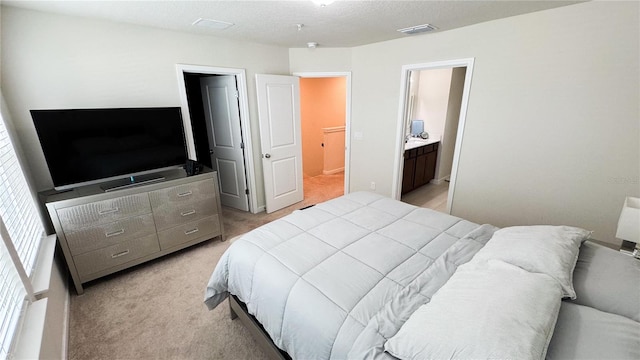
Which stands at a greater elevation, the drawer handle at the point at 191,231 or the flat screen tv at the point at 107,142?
the flat screen tv at the point at 107,142

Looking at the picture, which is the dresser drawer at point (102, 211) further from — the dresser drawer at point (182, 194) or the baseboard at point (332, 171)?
the baseboard at point (332, 171)

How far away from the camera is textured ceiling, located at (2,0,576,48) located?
1947mm

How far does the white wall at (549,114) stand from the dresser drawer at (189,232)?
2.86m

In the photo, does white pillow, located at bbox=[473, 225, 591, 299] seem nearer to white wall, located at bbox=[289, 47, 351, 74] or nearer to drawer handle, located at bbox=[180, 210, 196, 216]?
drawer handle, located at bbox=[180, 210, 196, 216]

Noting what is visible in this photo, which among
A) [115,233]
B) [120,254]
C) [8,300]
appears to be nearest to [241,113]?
[115,233]

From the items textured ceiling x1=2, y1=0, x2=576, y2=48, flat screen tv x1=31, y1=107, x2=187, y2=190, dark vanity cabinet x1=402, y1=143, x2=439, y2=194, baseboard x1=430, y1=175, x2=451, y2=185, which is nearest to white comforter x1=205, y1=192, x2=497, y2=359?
flat screen tv x1=31, y1=107, x2=187, y2=190

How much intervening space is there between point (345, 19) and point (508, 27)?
153 cm

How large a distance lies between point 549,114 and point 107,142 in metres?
3.97

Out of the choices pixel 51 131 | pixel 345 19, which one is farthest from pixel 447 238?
pixel 51 131

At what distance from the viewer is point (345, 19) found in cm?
234

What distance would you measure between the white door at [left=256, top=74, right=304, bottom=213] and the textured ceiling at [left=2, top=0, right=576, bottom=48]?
0.77 m

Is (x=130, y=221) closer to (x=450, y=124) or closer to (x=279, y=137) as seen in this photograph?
(x=279, y=137)

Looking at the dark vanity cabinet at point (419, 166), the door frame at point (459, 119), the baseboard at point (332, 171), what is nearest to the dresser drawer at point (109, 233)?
the door frame at point (459, 119)

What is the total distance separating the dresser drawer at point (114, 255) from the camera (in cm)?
215
